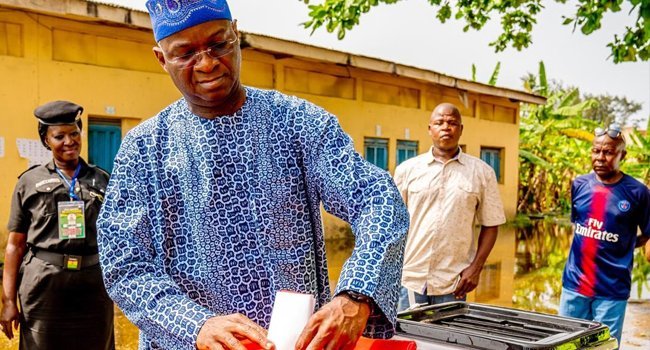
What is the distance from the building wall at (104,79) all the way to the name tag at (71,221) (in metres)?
4.63

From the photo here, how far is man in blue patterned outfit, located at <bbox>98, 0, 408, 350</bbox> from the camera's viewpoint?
4.93 ft

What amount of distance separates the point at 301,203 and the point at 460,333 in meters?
0.97

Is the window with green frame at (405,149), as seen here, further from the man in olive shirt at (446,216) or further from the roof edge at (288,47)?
the man in olive shirt at (446,216)

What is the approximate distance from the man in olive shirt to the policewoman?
1877 mm

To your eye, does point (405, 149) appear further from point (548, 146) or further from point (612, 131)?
point (612, 131)

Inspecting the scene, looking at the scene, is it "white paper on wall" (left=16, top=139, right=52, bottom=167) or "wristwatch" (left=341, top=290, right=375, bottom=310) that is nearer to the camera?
"wristwatch" (left=341, top=290, right=375, bottom=310)

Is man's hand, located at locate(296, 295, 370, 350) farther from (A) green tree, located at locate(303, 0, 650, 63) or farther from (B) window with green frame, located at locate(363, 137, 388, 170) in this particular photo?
(B) window with green frame, located at locate(363, 137, 388, 170)

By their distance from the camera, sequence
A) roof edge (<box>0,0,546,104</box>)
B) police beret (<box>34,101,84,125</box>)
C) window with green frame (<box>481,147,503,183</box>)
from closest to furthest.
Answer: police beret (<box>34,101,84,125</box>) → roof edge (<box>0,0,546,104</box>) → window with green frame (<box>481,147,503,183</box>)

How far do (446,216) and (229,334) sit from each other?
310 cm

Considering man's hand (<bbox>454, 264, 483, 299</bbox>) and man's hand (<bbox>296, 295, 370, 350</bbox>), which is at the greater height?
man's hand (<bbox>296, 295, 370, 350</bbox>)

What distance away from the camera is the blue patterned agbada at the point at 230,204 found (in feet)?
4.99

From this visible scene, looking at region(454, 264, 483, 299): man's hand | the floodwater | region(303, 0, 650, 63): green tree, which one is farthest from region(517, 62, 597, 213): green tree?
region(454, 264, 483, 299): man's hand

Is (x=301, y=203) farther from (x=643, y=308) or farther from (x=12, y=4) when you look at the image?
(x=643, y=308)

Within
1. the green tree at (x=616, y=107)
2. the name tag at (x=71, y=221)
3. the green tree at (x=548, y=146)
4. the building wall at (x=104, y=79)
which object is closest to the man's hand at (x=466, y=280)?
the name tag at (x=71, y=221)
